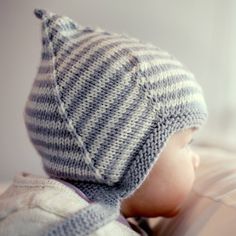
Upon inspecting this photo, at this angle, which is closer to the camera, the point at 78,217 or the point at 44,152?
the point at 78,217

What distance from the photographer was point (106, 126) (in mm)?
637

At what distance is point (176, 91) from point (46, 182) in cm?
23

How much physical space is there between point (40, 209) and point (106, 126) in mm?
142

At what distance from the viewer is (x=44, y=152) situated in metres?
0.70

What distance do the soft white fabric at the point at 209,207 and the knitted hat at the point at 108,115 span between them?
0.33ft

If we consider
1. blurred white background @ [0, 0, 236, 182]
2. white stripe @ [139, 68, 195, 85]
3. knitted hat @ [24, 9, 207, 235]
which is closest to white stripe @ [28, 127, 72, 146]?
knitted hat @ [24, 9, 207, 235]

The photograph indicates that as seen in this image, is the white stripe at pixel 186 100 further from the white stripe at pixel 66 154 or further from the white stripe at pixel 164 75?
the white stripe at pixel 66 154

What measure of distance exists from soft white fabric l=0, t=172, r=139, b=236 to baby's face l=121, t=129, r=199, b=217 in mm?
80

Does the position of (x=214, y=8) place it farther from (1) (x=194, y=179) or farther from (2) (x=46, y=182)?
(2) (x=46, y=182)

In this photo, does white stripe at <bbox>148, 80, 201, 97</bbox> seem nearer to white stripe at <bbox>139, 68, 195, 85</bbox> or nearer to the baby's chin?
white stripe at <bbox>139, 68, 195, 85</bbox>

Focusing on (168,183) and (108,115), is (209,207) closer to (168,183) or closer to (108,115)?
(168,183)

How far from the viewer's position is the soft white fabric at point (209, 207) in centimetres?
61

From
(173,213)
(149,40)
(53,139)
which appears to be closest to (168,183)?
(173,213)

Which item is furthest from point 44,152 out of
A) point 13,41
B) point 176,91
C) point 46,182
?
point 13,41
